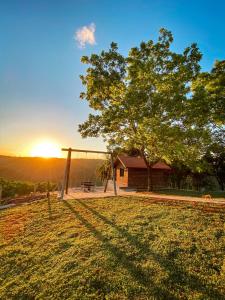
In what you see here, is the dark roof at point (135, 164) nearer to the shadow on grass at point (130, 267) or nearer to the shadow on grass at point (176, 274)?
the shadow on grass at point (130, 267)

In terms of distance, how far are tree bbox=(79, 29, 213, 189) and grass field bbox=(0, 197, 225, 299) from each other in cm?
721

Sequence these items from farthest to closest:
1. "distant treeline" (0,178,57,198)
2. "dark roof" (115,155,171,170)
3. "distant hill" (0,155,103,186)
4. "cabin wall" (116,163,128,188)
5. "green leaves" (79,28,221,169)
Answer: "distant hill" (0,155,103,186)
"cabin wall" (116,163,128,188)
"dark roof" (115,155,171,170)
"distant treeline" (0,178,57,198)
"green leaves" (79,28,221,169)

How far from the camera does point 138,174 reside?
1025 inches

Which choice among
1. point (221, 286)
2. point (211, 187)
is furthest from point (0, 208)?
point (211, 187)

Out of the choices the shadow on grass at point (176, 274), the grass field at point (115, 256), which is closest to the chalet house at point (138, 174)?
the grass field at point (115, 256)

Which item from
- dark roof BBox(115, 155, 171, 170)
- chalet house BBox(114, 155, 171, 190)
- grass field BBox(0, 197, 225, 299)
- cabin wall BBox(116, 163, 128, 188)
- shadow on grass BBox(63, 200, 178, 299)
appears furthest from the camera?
cabin wall BBox(116, 163, 128, 188)

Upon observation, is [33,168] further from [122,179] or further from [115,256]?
[115,256]

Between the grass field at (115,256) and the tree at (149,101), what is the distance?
721 centimetres

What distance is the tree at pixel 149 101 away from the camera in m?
15.1

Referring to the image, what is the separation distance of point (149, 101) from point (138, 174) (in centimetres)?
1218

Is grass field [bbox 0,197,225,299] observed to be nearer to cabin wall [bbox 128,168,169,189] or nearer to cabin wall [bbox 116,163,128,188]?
cabin wall [bbox 128,168,169,189]

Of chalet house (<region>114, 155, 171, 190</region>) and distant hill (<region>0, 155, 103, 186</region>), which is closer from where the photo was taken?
chalet house (<region>114, 155, 171, 190</region>)

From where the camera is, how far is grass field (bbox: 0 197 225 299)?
4.79 metres

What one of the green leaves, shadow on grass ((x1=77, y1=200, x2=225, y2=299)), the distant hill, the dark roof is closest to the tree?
the green leaves
